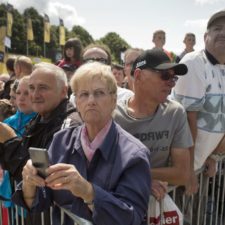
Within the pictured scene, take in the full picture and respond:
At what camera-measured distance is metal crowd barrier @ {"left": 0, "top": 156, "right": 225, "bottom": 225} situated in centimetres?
274

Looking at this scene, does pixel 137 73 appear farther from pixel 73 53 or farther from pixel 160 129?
pixel 73 53

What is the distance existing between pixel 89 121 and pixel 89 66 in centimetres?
32

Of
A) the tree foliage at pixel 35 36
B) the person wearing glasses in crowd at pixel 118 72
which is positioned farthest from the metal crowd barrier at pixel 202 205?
the tree foliage at pixel 35 36

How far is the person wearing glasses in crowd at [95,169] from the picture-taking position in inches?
59.7

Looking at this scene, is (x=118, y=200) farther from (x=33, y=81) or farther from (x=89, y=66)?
(x=33, y=81)

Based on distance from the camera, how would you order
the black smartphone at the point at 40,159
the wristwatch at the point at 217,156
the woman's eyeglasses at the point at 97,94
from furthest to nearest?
the wristwatch at the point at 217,156, the woman's eyeglasses at the point at 97,94, the black smartphone at the point at 40,159

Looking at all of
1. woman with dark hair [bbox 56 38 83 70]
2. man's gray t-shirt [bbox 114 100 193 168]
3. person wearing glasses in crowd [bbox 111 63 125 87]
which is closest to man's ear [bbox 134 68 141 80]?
man's gray t-shirt [bbox 114 100 193 168]

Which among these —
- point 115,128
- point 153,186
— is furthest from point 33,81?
point 153,186

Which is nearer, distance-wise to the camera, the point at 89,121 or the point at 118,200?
the point at 118,200

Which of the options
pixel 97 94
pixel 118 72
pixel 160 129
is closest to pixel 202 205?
pixel 160 129

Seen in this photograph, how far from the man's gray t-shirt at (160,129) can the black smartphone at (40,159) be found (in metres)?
0.80

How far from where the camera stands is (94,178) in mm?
1680

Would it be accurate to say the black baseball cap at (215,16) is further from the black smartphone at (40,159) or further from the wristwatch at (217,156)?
the black smartphone at (40,159)

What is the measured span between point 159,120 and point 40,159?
97cm
